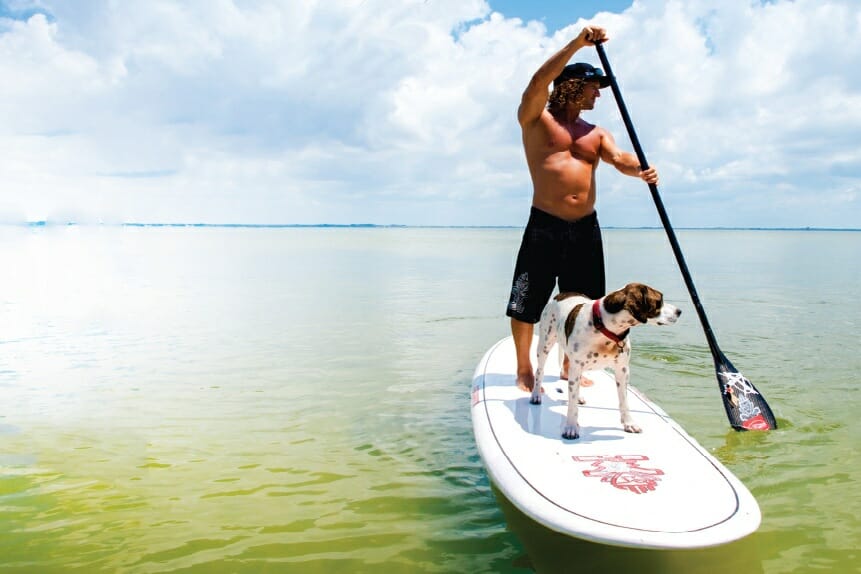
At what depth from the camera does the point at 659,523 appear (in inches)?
141

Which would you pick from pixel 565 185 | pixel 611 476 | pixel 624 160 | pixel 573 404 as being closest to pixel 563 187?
pixel 565 185

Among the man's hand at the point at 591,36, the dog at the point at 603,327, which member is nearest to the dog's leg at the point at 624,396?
the dog at the point at 603,327

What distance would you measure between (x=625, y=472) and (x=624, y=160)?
3.01 meters

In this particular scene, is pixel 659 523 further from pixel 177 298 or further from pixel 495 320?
pixel 177 298

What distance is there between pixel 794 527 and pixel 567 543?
172 centimetres

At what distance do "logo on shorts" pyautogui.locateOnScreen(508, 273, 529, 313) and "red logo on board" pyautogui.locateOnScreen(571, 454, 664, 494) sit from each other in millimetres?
1942

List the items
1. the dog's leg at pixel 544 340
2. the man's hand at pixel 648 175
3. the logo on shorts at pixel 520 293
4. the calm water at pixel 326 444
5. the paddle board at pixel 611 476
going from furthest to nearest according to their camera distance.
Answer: the logo on shorts at pixel 520 293, the man's hand at pixel 648 175, the dog's leg at pixel 544 340, the calm water at pixel 326 444, the paddle board at pixel 611 476

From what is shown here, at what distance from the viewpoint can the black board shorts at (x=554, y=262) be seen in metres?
6.01

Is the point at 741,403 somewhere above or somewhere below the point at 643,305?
below

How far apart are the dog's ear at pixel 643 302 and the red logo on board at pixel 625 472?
0.96 meters

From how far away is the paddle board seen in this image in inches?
141

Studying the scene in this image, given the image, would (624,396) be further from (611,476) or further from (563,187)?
(563,187)

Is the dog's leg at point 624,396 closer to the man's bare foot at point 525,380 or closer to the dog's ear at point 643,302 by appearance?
the dog's ear at point 643,302

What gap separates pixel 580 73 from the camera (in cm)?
575
